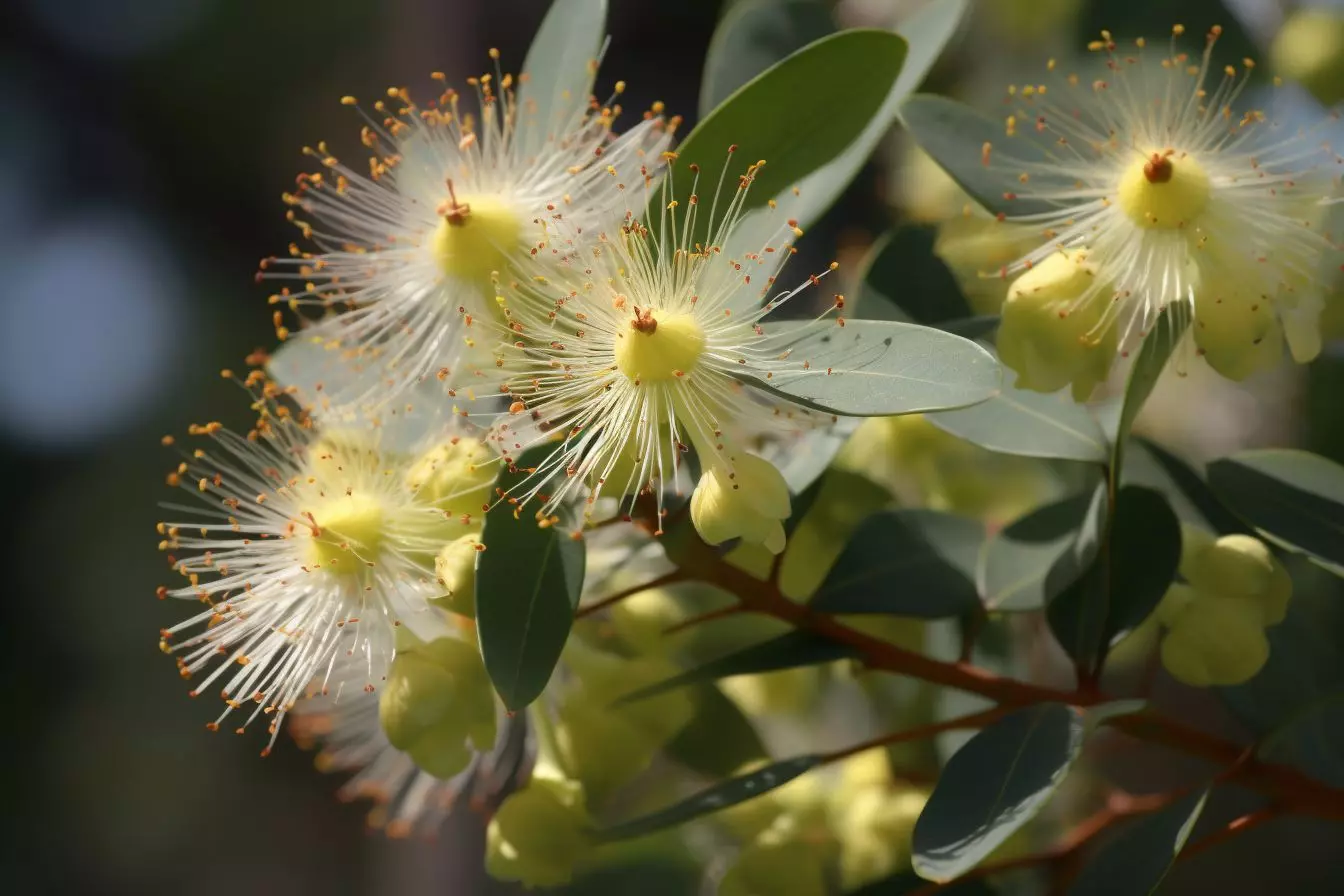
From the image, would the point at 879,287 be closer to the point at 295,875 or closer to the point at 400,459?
the point at 400,459

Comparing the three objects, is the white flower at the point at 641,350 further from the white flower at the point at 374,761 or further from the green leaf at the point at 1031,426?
the white flower at the point at 374,761

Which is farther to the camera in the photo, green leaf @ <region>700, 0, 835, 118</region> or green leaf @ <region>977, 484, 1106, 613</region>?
green leaf @ <region>700, 0, 835, 118</region>

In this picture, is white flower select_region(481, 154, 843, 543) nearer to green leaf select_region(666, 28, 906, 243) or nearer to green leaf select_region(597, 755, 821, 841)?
green leaf select_region(666, 28, 906, 243)

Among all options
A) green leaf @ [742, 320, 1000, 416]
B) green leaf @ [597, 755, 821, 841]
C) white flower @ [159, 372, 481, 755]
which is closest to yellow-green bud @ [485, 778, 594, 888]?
green leaf @ [597, 755, 821, 841]

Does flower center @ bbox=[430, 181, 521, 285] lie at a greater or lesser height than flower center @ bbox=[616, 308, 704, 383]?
greater

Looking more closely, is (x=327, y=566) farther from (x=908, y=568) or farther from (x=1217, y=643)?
(x=1217, y=643)

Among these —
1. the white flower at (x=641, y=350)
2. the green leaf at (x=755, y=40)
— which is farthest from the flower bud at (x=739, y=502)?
the green leaf at (x=755, y=40)

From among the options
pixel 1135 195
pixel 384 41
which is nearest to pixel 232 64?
pixel 384 41
